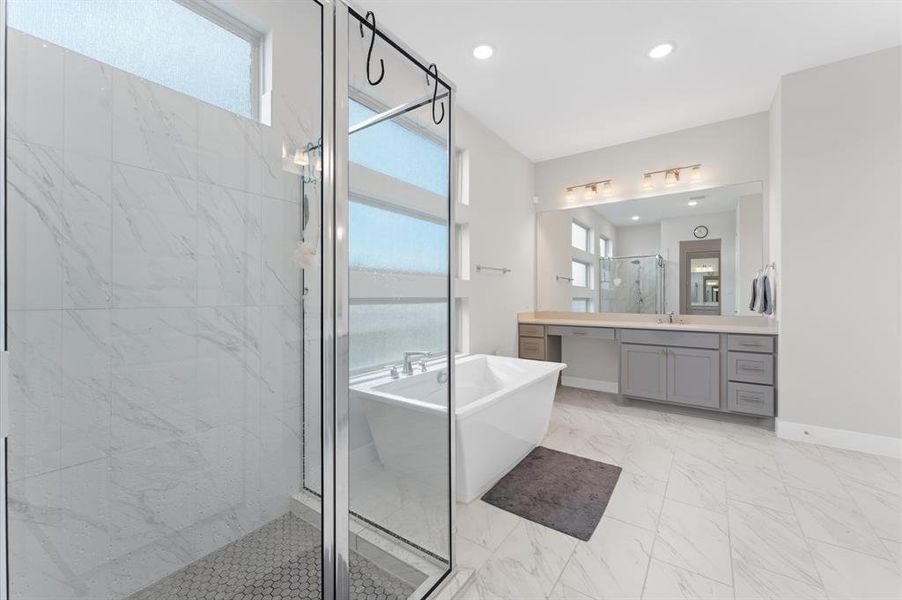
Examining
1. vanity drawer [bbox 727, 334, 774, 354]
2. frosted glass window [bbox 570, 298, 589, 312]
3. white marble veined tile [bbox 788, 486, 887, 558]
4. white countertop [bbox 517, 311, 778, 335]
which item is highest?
frosted glass window [bbox 570, 298, 589, 312]

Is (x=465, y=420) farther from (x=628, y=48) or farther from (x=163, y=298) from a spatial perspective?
(x=628, y=48)

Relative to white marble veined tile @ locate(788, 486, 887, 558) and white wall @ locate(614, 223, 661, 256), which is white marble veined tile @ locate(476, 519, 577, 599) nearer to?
white marble veined tile @ locate(788, 486, 887, 558)

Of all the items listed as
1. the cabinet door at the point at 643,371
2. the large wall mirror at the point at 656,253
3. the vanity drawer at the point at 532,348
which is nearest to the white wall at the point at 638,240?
the large wall mirror at the point at 656,253

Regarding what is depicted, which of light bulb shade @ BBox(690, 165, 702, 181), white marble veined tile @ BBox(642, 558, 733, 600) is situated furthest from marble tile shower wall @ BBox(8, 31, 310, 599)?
light bulb shade @ BBox(690, 165, 702, 181)

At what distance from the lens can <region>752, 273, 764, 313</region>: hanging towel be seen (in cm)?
316

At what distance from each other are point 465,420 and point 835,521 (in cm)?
180

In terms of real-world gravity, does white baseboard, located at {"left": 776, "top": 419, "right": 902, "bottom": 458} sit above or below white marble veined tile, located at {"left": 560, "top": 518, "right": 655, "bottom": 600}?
above

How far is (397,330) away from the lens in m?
1.69

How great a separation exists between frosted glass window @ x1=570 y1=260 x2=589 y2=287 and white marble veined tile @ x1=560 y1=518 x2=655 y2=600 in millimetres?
2779

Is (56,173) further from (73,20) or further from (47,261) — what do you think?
(73,20)

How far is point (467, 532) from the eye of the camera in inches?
69.9

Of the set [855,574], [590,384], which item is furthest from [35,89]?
[590,384]

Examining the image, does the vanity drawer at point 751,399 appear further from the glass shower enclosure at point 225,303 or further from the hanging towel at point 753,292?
the glass shower enclosure at point 225,303

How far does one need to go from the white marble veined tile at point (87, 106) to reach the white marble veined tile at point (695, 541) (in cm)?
249
